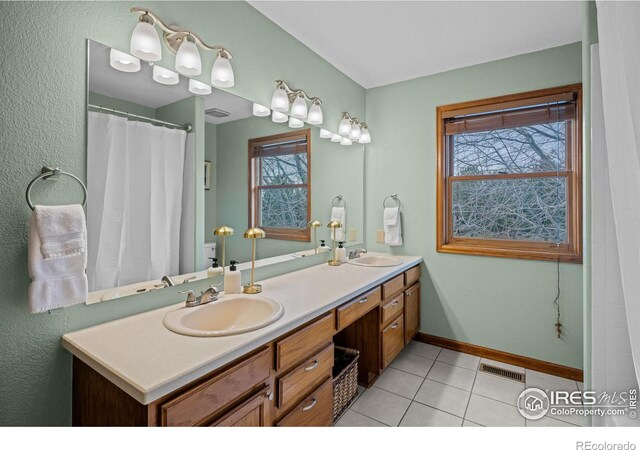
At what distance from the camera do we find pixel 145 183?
1374 mm

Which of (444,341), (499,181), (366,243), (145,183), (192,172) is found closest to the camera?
(145,183)

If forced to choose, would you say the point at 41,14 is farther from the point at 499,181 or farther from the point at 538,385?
the point at 538,385

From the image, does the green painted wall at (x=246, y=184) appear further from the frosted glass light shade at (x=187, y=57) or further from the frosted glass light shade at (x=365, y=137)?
the frosted glass light shade at (x=187, y=57)

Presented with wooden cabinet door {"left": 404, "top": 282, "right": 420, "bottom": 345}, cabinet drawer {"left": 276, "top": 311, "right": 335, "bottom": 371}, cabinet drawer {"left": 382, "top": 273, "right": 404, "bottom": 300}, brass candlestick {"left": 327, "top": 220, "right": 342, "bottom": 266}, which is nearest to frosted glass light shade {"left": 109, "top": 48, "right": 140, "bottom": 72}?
cabinet drawer {"left": 276, "top": 311, "right": 335, "bottom": 371}

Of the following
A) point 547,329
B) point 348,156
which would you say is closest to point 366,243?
point 348,156

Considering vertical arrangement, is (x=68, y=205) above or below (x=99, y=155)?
below

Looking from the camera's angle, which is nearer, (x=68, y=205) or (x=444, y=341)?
(x=68, y=205)

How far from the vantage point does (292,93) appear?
82.5 inches

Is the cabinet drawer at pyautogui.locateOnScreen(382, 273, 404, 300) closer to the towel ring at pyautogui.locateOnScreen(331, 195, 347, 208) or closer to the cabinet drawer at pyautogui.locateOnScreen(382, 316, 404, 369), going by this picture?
the cabinet drawer at pyautogui.locateOnScreen(382, 316, 404, 369)

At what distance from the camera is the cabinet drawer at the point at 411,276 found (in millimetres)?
2470

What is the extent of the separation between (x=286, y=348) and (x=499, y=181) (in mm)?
2189

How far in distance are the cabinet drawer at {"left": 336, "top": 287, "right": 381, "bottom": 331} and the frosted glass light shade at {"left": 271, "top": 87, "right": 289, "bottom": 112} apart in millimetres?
1287

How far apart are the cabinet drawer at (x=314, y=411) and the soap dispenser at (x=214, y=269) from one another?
75cm

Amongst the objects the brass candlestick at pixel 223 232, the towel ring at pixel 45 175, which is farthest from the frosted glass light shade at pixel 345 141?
the towel ring at pixel 45 175
